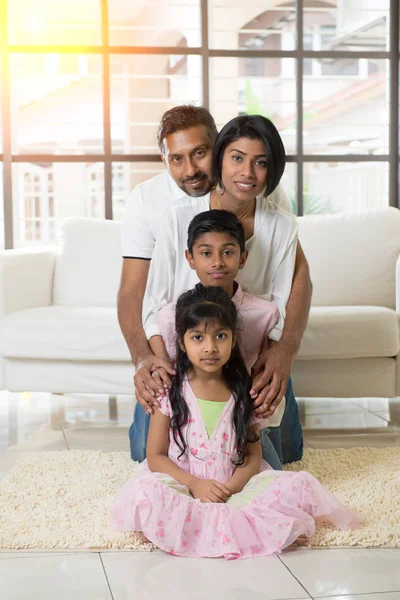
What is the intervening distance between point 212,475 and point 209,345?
1.04 feet

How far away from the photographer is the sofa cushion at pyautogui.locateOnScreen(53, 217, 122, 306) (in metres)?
3.51

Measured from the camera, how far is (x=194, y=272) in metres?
2.32

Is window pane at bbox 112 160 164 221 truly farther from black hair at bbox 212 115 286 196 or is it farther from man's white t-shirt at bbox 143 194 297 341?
black hair at bbox 212 115 286 196

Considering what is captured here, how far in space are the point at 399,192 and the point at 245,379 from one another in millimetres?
2511

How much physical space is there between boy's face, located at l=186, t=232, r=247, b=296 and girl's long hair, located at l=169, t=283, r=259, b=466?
41 millimetres

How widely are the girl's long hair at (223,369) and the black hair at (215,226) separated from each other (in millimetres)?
138

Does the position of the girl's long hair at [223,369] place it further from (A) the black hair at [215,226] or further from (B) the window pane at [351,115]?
(B) the window pane at [351,115]

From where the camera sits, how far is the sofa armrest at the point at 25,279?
320cm

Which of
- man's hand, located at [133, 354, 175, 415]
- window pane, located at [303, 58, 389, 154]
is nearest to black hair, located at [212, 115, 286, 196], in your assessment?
man's hand, located at [133, 354, 175, 415]

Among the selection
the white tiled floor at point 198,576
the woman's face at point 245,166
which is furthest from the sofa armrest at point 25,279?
the white tiled floor at point 198,576

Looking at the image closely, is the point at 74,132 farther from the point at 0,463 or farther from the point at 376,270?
the point at 0,463

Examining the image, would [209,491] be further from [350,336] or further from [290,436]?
[350,336]

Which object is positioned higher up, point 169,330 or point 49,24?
point 49,24

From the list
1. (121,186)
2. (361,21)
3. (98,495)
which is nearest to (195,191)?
(98,495)
